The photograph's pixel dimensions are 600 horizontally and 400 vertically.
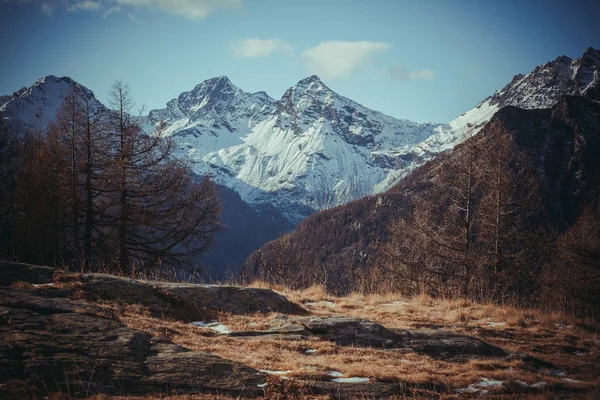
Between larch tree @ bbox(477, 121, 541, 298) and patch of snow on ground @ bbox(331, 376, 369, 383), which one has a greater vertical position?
larch tree @ bbox(477, 121, 541, 298)

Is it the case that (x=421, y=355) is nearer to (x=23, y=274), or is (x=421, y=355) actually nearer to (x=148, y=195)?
(x=23, y=274)

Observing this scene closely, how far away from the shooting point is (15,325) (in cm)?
544

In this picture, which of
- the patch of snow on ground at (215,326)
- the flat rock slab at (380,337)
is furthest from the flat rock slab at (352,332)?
the patch of snow on ground at (215,326)

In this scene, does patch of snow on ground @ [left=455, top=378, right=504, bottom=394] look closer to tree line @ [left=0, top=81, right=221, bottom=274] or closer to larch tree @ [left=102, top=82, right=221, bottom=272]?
tree line @ [left=0, top=81, right=221, bottom=274]

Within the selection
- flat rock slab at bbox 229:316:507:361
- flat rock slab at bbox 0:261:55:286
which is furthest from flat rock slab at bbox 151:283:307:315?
flat rock slab at bbox 0:261:55:286

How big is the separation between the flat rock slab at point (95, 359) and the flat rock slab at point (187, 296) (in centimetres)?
263

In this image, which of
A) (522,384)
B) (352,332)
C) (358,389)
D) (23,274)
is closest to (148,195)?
(23,274)

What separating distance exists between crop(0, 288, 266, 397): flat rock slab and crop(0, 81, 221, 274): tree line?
12.4m

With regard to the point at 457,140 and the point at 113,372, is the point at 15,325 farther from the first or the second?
the point at 457,140

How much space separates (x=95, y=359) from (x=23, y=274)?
5.64 metres

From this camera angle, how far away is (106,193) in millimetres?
19156

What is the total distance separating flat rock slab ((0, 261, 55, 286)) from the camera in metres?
8.66

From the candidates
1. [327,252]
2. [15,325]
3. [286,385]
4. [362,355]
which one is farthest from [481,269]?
[327,252]

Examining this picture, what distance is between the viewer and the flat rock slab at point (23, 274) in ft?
28.4
